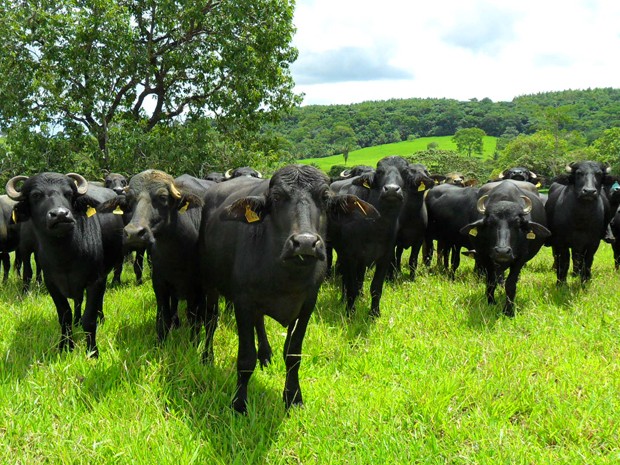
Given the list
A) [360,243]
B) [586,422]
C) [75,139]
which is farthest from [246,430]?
[75,139]

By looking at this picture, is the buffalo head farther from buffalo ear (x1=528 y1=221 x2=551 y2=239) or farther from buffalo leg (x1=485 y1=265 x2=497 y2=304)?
buffalo ear (x1=528 y1=221 x2=551 y2=239)

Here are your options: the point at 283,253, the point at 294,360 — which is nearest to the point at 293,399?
the point at 294,360

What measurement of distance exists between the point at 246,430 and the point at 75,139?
1213 cm

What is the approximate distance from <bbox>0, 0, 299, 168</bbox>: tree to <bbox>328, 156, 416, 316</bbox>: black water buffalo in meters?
8.64

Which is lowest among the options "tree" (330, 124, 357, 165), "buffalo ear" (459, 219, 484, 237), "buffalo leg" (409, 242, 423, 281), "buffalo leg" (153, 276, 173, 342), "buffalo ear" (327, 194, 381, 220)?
"buffalo leg" (409, 242, 423, 281)

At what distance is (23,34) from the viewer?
1201 centimetres

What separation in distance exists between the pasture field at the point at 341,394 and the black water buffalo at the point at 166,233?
1.33ft

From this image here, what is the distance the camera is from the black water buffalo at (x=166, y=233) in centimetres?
431

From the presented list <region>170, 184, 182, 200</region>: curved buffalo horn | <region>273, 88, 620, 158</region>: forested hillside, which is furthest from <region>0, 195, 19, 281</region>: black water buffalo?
<region>273, 88, 620, 158</region>: forested hillside

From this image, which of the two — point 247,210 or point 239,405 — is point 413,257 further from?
point 247,210

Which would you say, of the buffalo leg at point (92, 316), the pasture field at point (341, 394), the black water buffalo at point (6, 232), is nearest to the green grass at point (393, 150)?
the black water buffalo at point (6, 232)

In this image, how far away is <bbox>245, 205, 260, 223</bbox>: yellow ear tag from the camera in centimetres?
350

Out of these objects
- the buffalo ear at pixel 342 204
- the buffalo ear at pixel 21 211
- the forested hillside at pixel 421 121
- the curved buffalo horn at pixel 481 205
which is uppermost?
the forested hillside at pixel 421 121

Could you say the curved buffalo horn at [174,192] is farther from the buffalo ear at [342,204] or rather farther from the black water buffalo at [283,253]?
the buffalo ear at [342,204]
